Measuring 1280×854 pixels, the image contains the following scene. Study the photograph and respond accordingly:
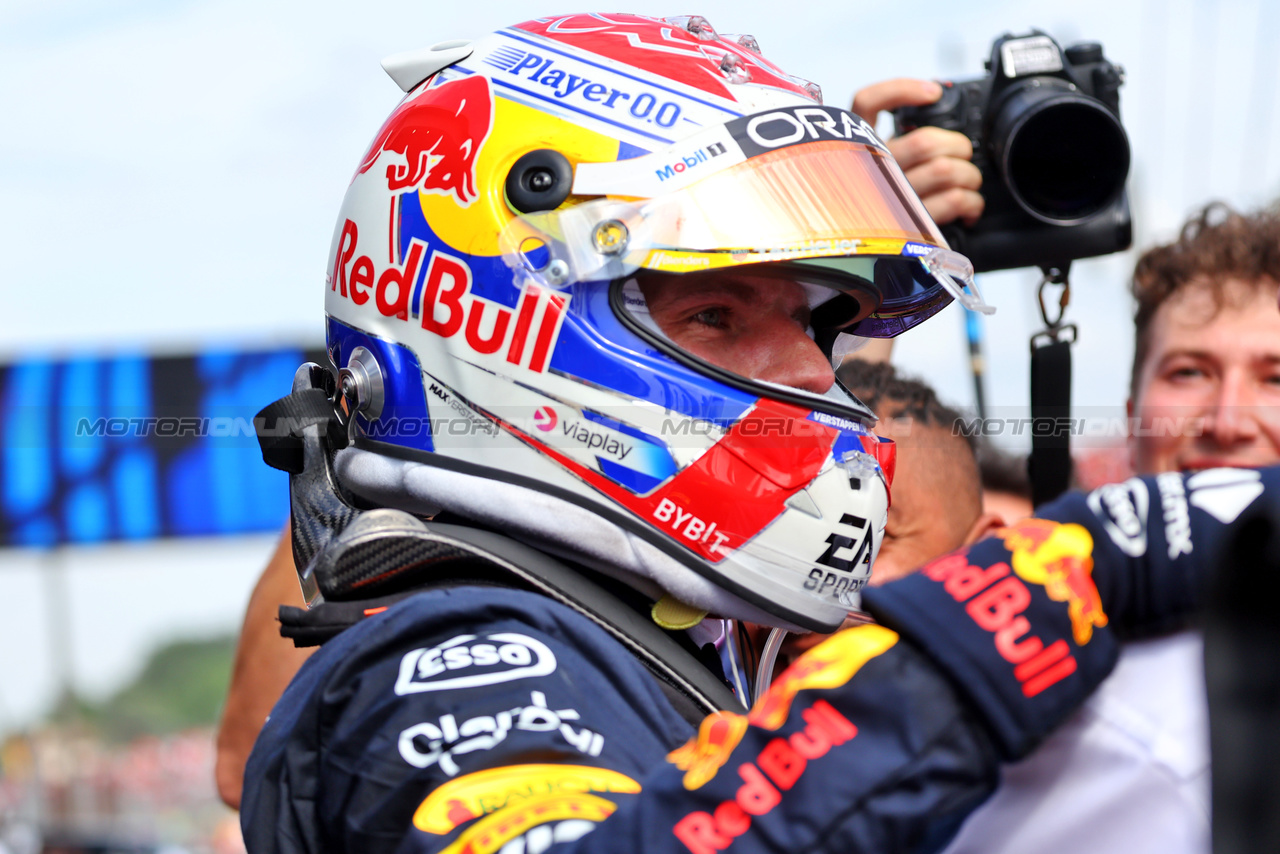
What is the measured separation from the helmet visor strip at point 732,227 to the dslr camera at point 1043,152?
1.34ft

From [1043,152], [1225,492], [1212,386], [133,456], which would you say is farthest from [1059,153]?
[133,456]

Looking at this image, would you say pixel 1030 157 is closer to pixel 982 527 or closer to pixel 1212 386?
pixel 1212 386

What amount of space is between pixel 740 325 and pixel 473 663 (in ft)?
2.14

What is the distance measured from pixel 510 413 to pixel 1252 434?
4.66 ft

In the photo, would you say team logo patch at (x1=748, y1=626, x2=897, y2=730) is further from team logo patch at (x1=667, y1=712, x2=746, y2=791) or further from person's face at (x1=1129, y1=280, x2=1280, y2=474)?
person's face at (x1=1129, y1=280, x2=1280, y2=474)

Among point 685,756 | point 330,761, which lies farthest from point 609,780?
point 330,761

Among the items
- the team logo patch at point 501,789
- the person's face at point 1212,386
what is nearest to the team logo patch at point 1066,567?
the team logo patch at point 501,789

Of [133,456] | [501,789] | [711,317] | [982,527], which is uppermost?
[711,317]

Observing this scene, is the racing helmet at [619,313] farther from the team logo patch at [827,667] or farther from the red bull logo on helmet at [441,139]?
the team logo patch at [827,667]

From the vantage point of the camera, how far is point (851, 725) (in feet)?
2.56

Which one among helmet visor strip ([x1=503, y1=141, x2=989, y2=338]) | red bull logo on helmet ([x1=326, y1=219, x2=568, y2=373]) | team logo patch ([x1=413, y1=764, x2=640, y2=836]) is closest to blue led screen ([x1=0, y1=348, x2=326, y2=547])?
red bull logo on helmet ([x1=326, y1=219, x2=568, y2=373])

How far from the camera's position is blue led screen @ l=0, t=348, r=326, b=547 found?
6.18m

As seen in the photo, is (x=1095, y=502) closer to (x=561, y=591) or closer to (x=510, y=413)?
(x=561, y=591)

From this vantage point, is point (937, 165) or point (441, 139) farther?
point (937, 165)
